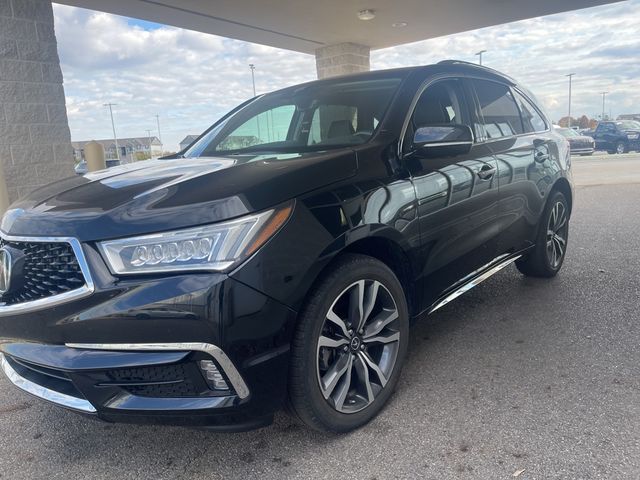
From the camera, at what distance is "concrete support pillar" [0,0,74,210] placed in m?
5.28

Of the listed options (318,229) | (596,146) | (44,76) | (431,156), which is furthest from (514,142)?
(596,146)

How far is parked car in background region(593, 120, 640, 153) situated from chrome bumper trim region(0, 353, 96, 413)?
99.0ft

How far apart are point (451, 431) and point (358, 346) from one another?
599mm

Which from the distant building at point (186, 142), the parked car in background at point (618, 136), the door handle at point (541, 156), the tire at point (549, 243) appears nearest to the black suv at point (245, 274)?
the distant building at point (186, 142)

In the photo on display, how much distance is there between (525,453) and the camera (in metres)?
2.15

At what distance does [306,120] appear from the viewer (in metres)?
3.52

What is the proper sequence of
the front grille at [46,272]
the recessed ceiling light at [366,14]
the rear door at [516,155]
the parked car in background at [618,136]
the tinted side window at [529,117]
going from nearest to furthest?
the front grille at [46,272] < the rear door at [516,155] < the tinted side window at [529,117] < the recessed ceiling light at [366,14] < the parked car in background at [618,136]

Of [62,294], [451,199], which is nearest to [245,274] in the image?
[62,294]

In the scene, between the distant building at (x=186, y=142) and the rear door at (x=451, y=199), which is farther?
the distant building at (x=186, y=142)

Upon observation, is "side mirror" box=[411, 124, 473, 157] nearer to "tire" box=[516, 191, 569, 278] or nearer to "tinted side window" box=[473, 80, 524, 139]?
"tinted side window" box=[473, 80, 524, 139]

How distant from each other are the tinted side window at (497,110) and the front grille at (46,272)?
2.83 m

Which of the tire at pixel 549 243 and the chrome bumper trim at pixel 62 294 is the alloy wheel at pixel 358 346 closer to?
the chrome bumper trim at pixel 62 294

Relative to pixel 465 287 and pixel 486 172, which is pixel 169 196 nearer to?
pixel 465 287

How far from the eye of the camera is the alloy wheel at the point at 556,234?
175 inches
